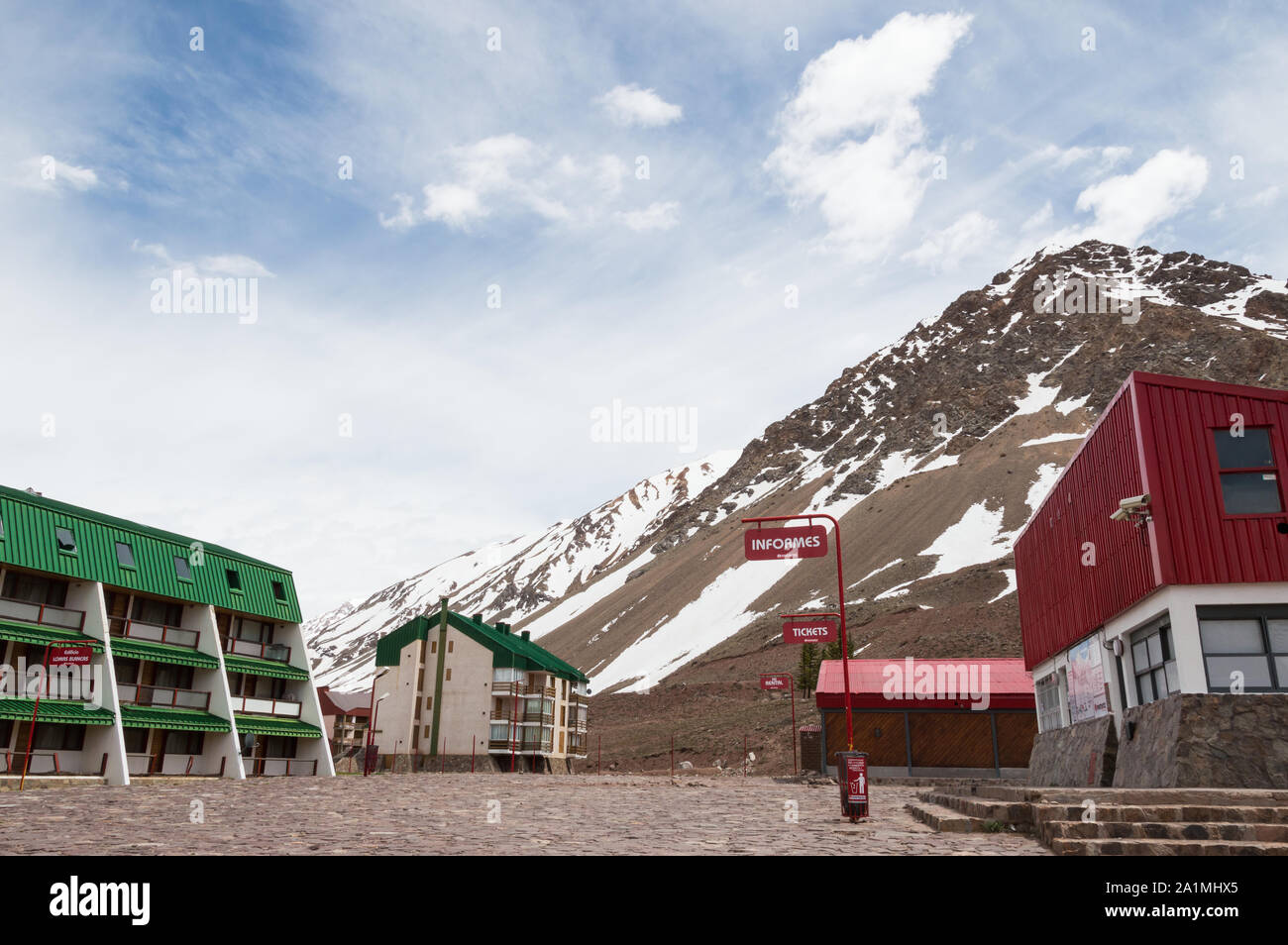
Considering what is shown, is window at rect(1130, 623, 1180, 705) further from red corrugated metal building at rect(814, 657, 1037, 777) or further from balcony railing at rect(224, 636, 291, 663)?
balcony railing at rect(224, 636, 291, 663)

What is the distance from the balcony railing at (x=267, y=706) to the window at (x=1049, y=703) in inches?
1283

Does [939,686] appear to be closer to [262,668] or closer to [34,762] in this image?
[262,668]

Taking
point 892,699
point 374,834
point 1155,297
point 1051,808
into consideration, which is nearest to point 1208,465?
point 1051,808

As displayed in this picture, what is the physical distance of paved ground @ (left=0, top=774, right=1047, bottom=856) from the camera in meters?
10.2

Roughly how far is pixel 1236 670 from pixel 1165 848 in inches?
367

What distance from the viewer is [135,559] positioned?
3528 centimetres

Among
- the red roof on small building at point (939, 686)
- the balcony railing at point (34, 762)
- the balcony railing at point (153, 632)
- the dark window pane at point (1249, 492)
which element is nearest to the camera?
the dark window pane at point (1249, 492)

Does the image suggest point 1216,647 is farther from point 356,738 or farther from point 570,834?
point 356,738

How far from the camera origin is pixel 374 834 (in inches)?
456

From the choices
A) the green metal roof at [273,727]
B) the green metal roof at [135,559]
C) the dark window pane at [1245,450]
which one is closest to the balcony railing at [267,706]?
the green metal roof at [273,727]

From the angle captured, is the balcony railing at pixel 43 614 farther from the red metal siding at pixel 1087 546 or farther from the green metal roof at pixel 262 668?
the red metal siding at pixel 1087 546

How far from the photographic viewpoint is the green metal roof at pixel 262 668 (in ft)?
128

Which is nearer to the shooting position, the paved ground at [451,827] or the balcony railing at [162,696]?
the paved ground at [451,827]
